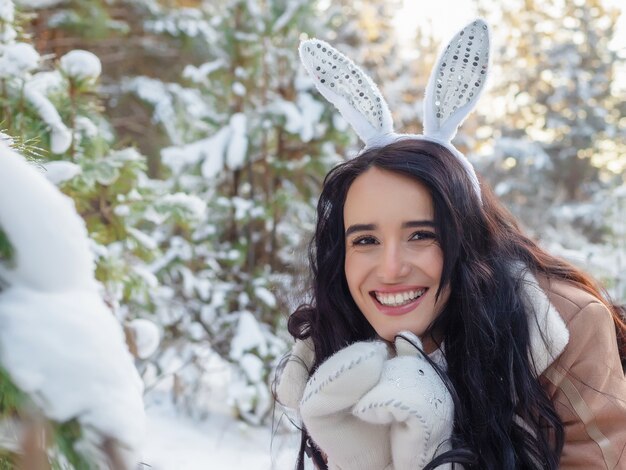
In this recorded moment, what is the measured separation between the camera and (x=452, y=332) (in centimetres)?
173

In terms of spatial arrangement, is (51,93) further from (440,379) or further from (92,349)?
(92,349)

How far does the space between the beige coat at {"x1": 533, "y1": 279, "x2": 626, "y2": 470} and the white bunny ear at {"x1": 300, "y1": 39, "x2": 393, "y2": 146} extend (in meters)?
0.70

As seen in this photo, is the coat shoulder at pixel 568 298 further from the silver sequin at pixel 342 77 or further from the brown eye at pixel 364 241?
the silver sequin at pixel 342 77

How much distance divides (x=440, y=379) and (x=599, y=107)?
8576 mm

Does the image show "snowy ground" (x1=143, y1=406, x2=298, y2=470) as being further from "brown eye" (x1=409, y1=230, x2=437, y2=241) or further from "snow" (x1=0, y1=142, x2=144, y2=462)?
"snow" (x1=0, y1=142, x2=144, y2=462)

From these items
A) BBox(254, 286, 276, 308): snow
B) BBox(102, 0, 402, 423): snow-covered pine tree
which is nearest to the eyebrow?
BBox(102, 0, 402, 423): snow-covered pine tree

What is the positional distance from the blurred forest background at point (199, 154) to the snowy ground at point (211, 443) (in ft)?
0.43

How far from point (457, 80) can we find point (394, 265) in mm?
590

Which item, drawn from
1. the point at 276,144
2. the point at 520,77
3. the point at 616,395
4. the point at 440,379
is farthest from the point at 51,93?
the point at 520,77

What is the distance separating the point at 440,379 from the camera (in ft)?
5.12

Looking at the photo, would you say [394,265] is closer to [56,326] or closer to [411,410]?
[411,410]

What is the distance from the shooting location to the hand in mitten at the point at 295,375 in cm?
189

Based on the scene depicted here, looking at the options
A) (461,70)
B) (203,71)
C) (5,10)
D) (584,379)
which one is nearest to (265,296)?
(203,71)

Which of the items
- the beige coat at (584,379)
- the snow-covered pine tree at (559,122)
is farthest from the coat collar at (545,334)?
the snow-covered pine tree at (559,122)
